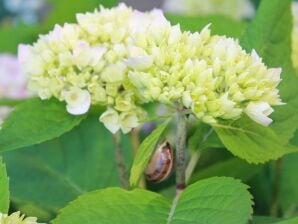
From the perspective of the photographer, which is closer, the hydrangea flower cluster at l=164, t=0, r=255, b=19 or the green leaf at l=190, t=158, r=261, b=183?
the green leaf at l=190, t=158, r=261, b=183

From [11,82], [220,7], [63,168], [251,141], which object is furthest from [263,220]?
[220,7]

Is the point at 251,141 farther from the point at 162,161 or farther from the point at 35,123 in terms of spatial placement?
the point at 35,123

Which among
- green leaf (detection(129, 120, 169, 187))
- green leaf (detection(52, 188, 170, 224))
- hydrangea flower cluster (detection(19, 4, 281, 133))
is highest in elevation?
hydrangea flower cluster (detection(19, 4, 281, 133))

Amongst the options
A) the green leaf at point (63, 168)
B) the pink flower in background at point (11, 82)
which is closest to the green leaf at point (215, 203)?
the green leaf at point (63, 168)

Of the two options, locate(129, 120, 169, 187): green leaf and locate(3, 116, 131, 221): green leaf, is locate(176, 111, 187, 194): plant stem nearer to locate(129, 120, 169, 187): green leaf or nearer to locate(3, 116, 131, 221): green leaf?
locate(129, 120, 169, 187): green leaf

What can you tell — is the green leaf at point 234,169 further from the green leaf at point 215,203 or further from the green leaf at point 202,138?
the green leaf at point 215,203

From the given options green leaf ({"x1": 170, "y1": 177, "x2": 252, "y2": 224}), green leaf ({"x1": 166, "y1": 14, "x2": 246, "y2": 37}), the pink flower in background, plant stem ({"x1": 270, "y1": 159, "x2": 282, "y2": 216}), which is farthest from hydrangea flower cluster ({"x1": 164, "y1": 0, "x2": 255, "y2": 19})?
green leaf ({"x1": 170, "y1": 177, "x2": 252, "y2": 224})

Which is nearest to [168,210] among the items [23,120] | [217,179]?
[217,179]
